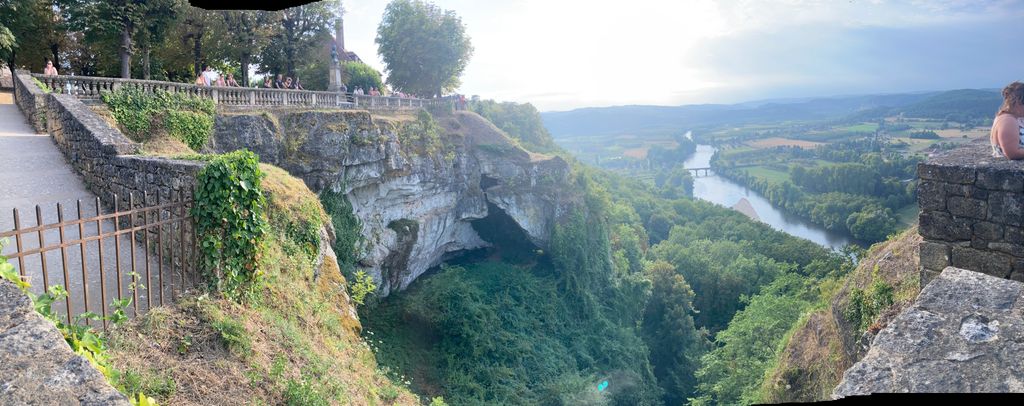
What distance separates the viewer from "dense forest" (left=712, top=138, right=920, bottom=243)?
813 inches

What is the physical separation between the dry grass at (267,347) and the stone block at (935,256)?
6206mm

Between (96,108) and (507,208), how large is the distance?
20.0 metres

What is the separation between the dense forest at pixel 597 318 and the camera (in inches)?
853

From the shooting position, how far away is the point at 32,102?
1371cm

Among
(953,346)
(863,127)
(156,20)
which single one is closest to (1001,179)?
(953,346)

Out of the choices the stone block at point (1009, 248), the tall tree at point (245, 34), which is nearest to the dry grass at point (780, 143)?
the tall tree at point (245, 34)

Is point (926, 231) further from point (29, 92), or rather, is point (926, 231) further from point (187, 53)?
point (187, 53)

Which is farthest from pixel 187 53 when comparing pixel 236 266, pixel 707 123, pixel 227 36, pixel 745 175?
pixel 707 123

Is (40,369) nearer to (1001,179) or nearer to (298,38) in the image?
(1001,179)

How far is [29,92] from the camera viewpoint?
13781mm

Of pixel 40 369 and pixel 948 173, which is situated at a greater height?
pixel 948 173

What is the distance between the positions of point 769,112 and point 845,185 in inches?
1799

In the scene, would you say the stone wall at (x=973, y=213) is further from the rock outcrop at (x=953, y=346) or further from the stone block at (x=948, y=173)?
the rock outcrop at (x=953, y=346)

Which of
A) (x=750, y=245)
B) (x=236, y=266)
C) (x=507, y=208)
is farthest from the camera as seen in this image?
(x=750, y=245)
